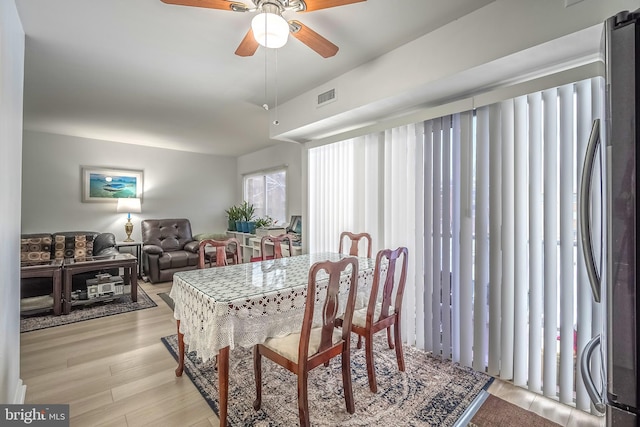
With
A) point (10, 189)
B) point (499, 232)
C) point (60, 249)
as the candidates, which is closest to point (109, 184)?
point (60, 249)

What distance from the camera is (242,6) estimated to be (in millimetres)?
1488

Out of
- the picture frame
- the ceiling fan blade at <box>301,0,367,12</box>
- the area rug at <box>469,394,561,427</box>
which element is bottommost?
the area rug at <box>469,394,561,427</box>

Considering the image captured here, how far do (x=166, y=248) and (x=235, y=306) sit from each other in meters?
4.28

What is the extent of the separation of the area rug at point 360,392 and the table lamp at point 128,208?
3.57m

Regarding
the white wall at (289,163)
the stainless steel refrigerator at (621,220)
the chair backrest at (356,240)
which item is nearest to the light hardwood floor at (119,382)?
the stainless steel refrigerator at (621,220)

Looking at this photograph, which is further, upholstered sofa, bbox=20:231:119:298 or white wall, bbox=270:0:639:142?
upholstered sofa, bbox=20:231:119:298

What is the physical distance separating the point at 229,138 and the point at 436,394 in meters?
4.57

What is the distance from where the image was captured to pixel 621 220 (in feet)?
2.73

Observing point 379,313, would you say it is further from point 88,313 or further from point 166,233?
point 166,233

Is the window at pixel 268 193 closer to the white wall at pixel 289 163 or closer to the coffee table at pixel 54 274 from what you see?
the white wall at pixel 289 163

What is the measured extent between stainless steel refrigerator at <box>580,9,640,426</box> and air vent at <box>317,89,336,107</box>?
205 cm

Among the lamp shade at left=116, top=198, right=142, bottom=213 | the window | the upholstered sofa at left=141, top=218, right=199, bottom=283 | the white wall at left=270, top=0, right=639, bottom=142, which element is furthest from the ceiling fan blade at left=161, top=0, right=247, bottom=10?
the lamp shade at left=116, top=198, right=142, bottom=213

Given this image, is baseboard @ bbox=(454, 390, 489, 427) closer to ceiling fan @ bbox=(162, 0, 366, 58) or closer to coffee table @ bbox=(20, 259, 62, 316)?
ceiling fan @ bbox=(162, 0, 366, 58)

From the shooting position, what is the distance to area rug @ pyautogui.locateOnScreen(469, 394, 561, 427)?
1.60m
